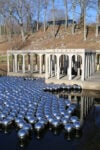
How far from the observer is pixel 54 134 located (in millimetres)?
16656

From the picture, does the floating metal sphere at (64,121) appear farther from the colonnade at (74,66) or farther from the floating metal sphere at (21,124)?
the colonnade at (74,66)

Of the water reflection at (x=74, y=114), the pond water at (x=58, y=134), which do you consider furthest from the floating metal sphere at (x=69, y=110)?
the pond water at (x=58, y=134)

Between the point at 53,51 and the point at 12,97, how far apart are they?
1022cm

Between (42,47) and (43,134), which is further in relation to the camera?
(42,47)

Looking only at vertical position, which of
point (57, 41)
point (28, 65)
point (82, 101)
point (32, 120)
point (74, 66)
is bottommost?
point (28, 65)

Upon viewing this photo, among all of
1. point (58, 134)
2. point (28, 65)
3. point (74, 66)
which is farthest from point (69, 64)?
point (58, 134)

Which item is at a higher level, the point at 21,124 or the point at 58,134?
the point at 21,124

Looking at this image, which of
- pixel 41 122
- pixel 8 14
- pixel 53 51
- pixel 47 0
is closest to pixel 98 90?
pixel 53 51

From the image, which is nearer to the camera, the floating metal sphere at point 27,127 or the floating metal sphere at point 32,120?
the floating metal sphere at point 27,127

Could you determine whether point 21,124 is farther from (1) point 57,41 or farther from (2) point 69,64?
(1) point 57,41

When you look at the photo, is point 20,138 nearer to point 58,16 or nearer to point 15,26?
point 15,26

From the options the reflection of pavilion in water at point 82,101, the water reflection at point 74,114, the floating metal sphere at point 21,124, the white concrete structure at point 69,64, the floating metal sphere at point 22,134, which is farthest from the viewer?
the white concrete structure at point 69,64

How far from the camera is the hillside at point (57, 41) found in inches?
1850

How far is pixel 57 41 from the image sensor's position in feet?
170
